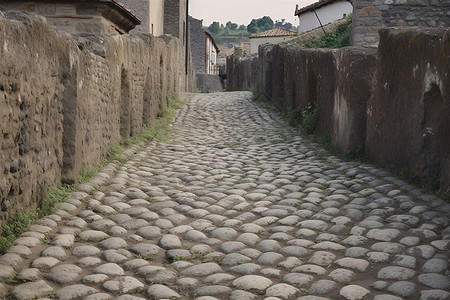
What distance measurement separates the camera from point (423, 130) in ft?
19.8

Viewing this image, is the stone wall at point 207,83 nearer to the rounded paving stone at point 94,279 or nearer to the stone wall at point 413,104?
the stone wall at point 413,104

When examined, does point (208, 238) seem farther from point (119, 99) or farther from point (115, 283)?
point (119, 99)

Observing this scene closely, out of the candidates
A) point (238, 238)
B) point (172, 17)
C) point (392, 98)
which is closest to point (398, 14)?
point (392, 98)

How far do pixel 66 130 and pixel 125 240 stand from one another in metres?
1.65

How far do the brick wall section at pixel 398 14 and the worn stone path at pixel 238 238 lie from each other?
320 inches

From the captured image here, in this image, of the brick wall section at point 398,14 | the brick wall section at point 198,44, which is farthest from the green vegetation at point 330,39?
the brick wall section at point 198,44

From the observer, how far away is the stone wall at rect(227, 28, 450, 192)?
5.78m

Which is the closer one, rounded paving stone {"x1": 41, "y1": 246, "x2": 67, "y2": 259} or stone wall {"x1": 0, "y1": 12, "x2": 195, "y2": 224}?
rounded paving stone {"x1": 41, "y1": 246, "x2": 67, "y2": 259}

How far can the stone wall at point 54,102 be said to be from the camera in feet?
14.9

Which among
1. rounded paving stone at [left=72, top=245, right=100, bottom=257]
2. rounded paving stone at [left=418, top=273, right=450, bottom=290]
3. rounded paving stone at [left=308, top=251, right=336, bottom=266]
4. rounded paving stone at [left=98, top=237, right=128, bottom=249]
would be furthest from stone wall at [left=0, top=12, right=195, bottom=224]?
rounded paving stone at [left=418, top=273, right=450, bottom=290]

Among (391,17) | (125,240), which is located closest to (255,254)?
(125,240)

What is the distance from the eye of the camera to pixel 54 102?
5754 mm

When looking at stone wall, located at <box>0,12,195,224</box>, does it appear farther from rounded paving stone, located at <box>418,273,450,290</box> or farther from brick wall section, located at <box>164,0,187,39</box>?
brick wall section, located at <box>164,0,187,39</box>

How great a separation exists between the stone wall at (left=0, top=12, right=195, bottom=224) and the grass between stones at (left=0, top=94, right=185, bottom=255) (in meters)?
0.07
